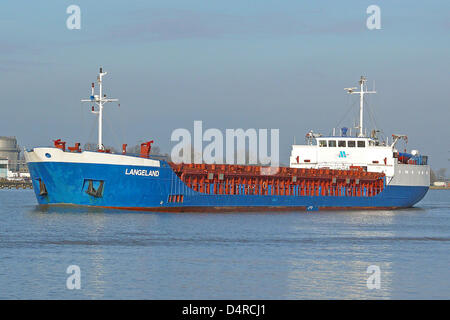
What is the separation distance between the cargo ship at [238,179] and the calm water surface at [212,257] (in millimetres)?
1704

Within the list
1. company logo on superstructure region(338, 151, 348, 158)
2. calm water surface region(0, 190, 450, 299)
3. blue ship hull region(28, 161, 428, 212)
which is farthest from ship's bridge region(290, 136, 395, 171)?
calm water surface region(0, 190, 450, 299)

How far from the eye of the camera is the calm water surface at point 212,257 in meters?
22.8

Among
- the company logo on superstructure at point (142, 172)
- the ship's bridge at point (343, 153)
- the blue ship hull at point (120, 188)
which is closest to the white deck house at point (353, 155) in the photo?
the ship's bridge at point (343, 153)

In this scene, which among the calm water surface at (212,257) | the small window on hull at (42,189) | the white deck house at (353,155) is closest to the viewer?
the calm water surface at (212,257)

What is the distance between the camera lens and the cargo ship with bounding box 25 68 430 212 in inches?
1806

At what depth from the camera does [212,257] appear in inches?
1153

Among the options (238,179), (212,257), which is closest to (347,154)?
(238,179)

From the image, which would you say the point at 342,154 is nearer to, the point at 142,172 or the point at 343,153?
the point at 343,153

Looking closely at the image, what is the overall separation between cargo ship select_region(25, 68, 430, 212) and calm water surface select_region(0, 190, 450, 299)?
1.70 m

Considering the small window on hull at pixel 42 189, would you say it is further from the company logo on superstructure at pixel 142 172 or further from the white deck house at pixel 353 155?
the white deck house at pixel 353 155

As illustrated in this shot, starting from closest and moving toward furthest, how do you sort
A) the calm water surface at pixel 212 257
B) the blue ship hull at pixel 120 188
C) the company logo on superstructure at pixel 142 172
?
the calm water surface at pixel 212 257 → the blue ship hull at pixel 120 188 → the company logo on superstructure at pixel 142 172

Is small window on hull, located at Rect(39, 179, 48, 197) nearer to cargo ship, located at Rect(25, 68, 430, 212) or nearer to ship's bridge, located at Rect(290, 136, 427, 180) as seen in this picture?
cargo ship, located at Rect(25, 68, 430, 212)

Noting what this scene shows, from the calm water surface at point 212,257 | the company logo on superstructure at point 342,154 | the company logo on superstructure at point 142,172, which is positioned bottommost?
the calm water surface at point 212,257
